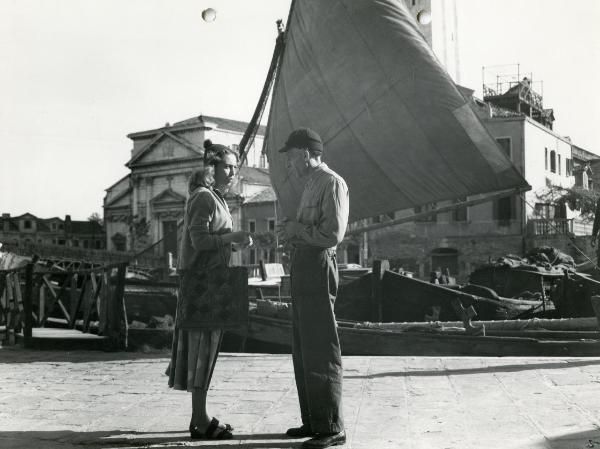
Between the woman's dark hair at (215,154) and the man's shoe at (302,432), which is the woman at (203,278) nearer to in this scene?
the woman's dark hair at (215,154)

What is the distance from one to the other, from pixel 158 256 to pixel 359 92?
28709 mm

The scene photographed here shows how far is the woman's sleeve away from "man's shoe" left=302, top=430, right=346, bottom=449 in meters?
1.07

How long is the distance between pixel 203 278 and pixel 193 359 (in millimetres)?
407

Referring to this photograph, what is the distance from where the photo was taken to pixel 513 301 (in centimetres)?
→ 1138

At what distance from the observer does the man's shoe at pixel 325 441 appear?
324cm

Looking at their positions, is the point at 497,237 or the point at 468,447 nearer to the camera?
the point at 468,447

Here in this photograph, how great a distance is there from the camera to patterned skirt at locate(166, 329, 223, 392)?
12.1 ft

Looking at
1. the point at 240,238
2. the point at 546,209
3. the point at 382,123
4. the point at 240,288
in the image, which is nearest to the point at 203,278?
the point at 240,288

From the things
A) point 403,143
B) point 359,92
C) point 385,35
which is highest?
point 385,35

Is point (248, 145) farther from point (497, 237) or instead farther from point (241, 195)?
point (241, 195)

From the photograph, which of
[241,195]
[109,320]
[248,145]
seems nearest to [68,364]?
[109,320]

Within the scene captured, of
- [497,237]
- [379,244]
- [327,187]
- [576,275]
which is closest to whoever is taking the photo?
[327,187]

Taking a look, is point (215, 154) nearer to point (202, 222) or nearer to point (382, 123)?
point (202, 222)

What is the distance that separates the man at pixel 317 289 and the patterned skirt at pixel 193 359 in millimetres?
477
